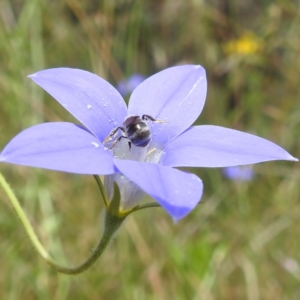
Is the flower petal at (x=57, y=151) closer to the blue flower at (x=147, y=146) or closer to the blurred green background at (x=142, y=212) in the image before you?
the blue flower at (x=147, y=146)

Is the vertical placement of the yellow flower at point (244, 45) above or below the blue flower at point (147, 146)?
below

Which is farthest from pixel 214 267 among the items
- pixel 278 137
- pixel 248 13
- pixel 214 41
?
pixel 248 13

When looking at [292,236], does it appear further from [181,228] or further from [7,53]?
[7,53]

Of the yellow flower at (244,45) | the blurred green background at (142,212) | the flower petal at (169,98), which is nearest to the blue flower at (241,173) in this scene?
the blurred green background at (142,212)

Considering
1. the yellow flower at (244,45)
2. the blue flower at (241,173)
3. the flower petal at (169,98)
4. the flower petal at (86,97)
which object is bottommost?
the blue flower at (241,173)

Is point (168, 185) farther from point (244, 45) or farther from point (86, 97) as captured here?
point (244, 45)

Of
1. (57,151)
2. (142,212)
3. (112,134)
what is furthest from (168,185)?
(142,212)

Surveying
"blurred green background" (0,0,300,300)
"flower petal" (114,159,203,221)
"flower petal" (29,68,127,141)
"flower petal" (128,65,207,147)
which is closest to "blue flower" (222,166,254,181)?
"blurred green background" (0,0,300,300)

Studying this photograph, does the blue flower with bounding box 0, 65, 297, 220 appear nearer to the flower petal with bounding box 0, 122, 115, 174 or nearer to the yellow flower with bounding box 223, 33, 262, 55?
the flower petal with bounding box 0, 122, 115, 174
